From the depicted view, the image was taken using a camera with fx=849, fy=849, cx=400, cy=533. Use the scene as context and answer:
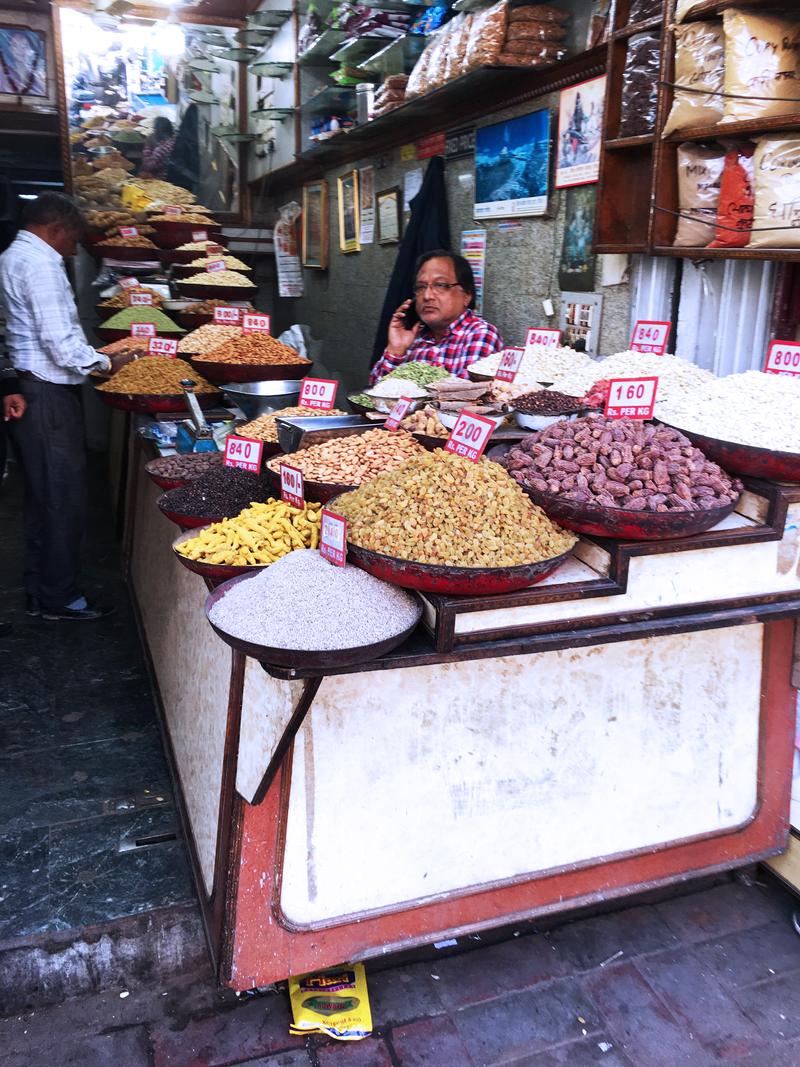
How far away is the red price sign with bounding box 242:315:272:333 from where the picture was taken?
3.86 m

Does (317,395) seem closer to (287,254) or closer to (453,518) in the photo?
(453,518)

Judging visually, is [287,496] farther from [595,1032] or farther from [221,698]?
[595,1032]

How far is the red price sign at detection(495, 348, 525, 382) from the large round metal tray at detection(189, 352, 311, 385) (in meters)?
0.89

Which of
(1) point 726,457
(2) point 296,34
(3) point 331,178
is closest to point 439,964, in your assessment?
(1) point 726,457

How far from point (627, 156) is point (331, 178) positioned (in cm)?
411

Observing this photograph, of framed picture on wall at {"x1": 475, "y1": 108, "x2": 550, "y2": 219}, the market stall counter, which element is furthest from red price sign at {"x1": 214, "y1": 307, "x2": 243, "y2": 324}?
the market stall counter

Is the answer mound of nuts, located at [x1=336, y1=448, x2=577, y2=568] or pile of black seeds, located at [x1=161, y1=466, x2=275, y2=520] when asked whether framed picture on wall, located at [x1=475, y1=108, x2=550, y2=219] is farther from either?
mound of nuts, located at [x1=336, y1=448, x2=577, y2=568]

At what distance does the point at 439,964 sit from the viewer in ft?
6.56

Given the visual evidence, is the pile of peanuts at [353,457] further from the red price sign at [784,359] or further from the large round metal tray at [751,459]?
the red price sign at [784,359]

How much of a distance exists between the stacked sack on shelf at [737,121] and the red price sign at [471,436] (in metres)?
0.97

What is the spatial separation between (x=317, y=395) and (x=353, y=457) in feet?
2.37

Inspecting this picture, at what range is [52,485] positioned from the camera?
363 cm

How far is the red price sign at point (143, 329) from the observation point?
168 inches

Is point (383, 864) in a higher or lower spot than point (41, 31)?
lower
